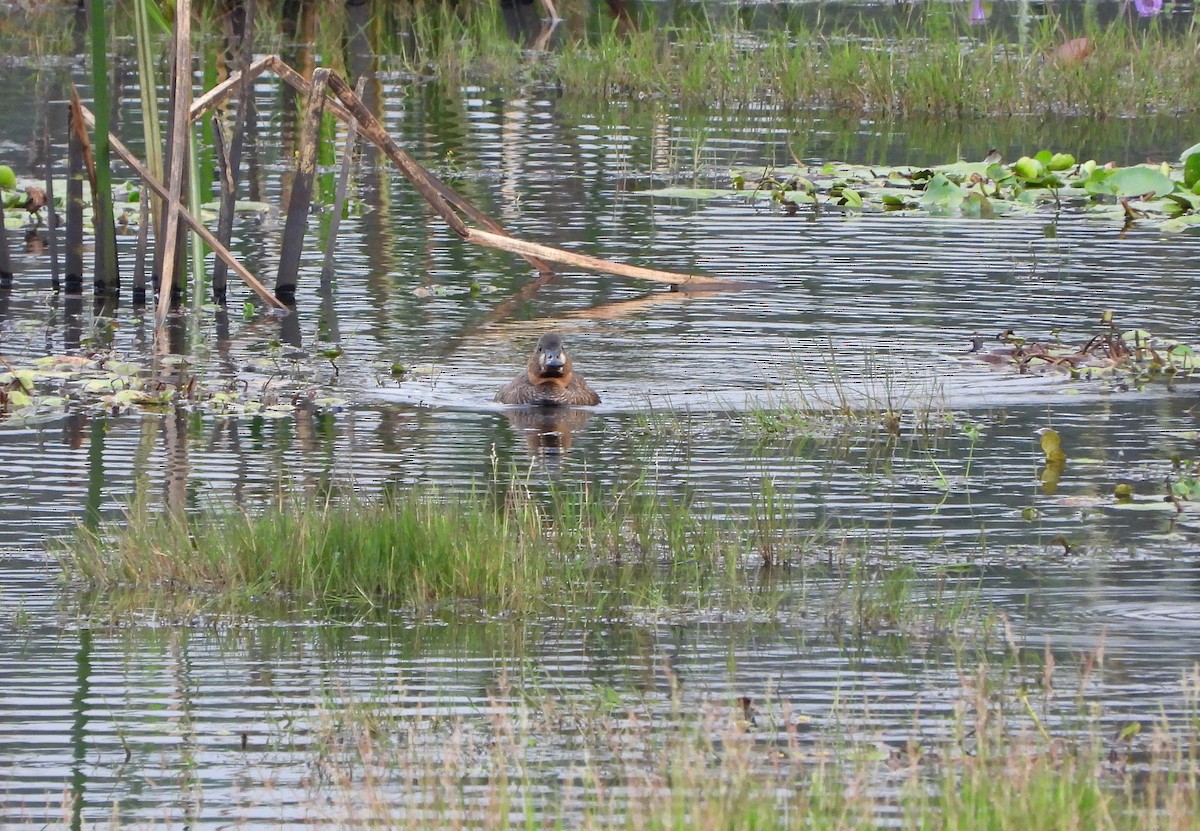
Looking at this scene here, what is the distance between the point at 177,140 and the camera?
38.6 feet

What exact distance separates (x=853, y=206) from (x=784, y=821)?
1273 centimetres

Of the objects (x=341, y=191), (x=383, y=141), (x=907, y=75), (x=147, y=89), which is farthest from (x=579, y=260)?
(x=907, y=75)

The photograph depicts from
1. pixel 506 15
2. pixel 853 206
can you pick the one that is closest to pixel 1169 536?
pixel 853 206

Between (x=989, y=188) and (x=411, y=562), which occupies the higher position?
(x=989, y=188)

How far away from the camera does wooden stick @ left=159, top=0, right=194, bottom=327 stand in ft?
38.3

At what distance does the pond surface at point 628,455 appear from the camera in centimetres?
620

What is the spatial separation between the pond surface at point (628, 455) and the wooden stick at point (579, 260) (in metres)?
0.23

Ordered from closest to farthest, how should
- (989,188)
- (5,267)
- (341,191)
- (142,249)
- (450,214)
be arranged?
(450,214), (142,249), (341,191), (5,267), (989,188)

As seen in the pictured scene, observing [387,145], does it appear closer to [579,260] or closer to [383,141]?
[383,141]

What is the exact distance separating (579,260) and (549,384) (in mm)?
2576

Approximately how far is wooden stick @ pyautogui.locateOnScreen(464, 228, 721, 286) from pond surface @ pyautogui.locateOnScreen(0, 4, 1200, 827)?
0.23m

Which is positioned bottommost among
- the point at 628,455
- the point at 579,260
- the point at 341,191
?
the point at 628,455

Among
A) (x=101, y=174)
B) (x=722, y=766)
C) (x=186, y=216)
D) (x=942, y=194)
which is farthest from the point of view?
(x=942, y=194)

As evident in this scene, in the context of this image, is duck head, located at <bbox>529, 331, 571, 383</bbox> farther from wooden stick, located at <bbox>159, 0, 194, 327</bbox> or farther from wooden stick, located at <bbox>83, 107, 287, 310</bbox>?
wooden stick, located at <bbox>159, 0, 194, 327</bbox>
